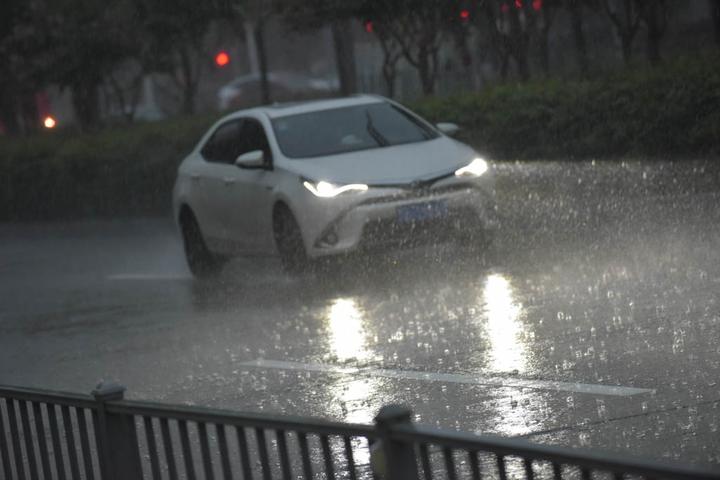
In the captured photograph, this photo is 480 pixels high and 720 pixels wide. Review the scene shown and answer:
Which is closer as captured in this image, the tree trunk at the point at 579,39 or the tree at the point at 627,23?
the tree trunk at the point at 579,39

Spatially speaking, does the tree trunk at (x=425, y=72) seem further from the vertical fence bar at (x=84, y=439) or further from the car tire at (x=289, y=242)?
the vertical fence bar at (x=84, y=439)

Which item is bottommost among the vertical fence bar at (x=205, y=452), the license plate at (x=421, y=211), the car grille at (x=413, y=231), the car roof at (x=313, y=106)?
the car grille at (x=413, y=231)

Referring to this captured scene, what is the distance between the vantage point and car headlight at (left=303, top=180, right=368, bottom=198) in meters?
13.4

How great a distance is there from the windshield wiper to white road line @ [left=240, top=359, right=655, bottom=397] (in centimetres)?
449

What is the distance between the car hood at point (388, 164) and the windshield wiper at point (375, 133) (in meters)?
0.22

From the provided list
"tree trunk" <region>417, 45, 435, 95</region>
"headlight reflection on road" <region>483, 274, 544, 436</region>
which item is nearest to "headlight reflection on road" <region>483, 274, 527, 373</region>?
"headlight reflection on road" <region>483, 274, 544, 436</region>

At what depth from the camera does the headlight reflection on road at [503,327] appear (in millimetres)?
9016

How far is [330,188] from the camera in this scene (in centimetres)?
1347

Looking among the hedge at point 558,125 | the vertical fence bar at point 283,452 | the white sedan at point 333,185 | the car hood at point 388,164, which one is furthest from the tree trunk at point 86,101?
the vertical fence bar at point 283,452

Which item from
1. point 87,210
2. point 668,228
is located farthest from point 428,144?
point 87,210

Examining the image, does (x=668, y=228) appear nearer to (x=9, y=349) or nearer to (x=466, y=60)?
(x=9, y=349)

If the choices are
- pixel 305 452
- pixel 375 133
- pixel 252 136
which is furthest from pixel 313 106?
pixel 305 452

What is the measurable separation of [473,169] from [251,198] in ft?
6.96

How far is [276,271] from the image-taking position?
617 inches
